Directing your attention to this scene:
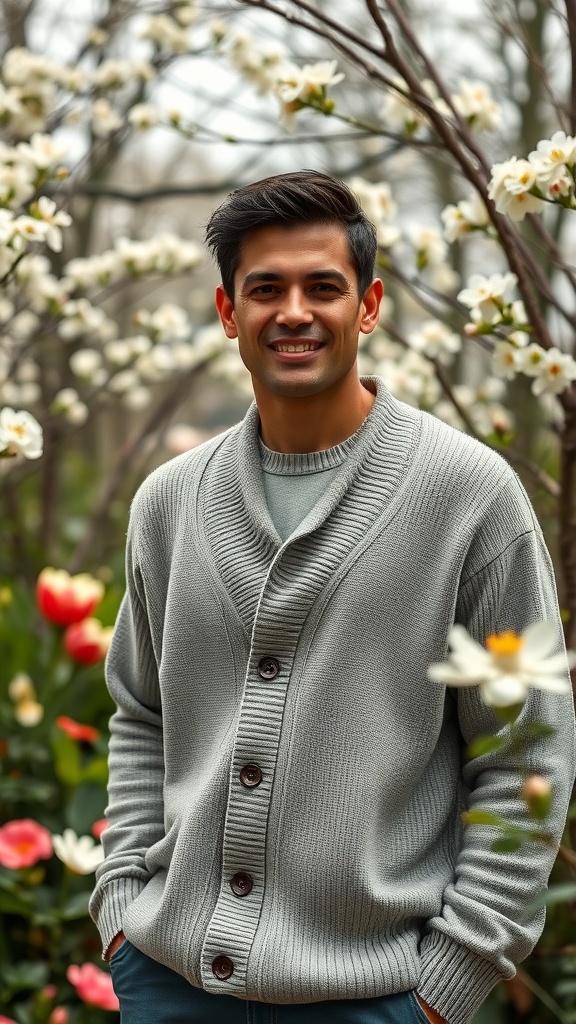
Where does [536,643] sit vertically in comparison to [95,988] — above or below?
above

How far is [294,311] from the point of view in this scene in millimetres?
1687

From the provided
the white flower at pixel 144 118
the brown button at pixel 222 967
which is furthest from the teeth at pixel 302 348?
the white flower at pixel 144 118

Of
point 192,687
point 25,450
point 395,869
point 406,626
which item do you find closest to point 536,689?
point 406,626

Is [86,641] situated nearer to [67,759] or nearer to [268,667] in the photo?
[67,759]

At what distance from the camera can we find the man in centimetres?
165

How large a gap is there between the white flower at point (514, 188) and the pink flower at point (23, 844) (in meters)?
1.73

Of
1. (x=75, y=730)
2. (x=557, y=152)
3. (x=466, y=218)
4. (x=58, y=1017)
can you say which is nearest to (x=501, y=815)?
(x=557, y=152)

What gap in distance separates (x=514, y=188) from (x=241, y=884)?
105 cm

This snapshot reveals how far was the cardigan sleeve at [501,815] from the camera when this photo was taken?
1643mm

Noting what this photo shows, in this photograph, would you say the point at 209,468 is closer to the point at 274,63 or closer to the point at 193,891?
the point at 193,891

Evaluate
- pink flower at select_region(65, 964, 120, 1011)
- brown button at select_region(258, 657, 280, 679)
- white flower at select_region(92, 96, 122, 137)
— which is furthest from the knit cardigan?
white flower at select_region(92, 96, 122, 137)

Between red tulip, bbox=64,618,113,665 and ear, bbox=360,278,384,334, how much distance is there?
1698 millimetres

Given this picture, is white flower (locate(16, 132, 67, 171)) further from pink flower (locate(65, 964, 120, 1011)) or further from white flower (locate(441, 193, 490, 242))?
pink flower (locate(65, 964, 120, 1011))

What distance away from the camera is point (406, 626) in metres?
1.69
